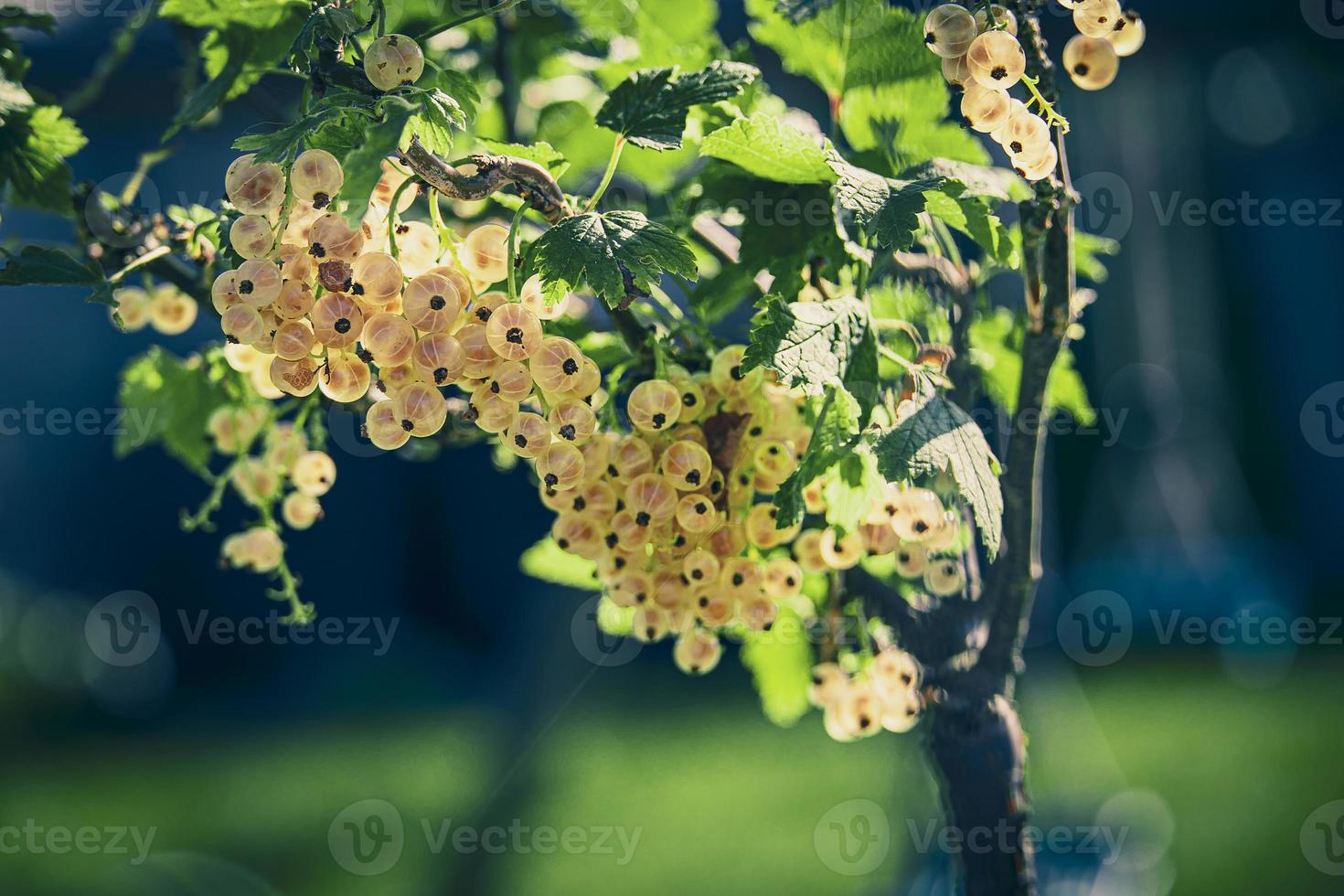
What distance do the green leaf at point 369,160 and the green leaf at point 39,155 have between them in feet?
1.57

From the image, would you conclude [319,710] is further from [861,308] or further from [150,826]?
[861,308]

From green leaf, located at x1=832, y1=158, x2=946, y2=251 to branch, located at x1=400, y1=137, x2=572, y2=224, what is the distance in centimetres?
18

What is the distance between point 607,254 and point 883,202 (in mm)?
176

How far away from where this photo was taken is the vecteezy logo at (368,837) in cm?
322

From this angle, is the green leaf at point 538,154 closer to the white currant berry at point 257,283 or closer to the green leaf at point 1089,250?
the white currant berry at point 257,283

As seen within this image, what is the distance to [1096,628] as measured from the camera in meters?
4.87

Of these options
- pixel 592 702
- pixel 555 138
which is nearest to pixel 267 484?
pixel 555 138

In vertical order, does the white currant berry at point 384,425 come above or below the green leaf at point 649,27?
below

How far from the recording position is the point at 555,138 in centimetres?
107

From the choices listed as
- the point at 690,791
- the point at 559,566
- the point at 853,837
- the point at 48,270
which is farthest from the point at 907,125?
the point at 690,791

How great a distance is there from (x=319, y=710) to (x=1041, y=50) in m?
4.25

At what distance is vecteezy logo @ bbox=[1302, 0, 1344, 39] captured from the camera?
4.74 m

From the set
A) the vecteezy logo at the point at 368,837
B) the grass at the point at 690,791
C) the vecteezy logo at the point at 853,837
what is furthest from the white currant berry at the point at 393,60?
the vecteezy logo at the point at 368,837

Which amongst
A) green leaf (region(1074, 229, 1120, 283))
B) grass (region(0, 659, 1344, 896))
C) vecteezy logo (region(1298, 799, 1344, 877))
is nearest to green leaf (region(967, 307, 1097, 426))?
green leaf (region(1074, 229, 1120, 283))
